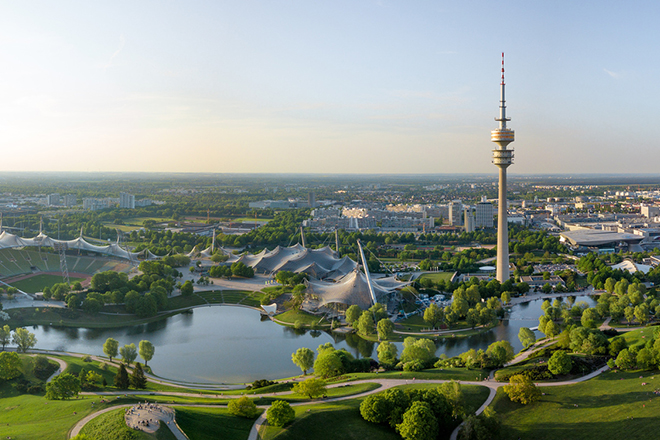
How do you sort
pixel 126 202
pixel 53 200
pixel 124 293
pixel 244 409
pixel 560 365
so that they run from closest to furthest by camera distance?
pixel 244 409
pixel 560 365
pixel 124 293
pixel 126 202
pixel 53 200

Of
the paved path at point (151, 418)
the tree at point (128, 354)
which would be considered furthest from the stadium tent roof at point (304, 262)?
the paved path at point (151, 418)

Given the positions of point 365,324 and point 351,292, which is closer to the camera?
point 365,324

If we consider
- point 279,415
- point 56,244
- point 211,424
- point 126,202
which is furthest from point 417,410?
point 126,202

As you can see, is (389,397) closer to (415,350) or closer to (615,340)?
(415,350)

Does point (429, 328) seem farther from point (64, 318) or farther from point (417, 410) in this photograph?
point (64, 318)

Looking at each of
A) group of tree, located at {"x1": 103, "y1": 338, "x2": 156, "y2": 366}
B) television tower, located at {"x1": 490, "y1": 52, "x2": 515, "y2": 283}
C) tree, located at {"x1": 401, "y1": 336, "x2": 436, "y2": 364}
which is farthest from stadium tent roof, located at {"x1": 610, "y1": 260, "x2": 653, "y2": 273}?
group of tree, located at {"x1": 103, "y1": 338, "x2": 156, "y2": 366}
